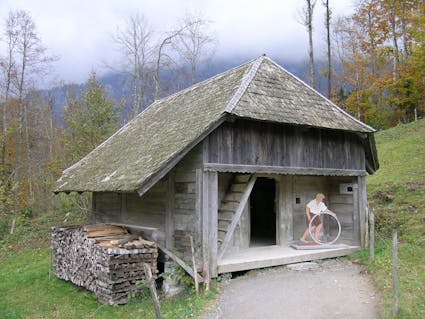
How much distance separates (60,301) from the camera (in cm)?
1015

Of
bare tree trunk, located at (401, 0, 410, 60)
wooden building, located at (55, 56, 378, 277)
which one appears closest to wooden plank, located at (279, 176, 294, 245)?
wooden building, located at (55, 56, 378, 277)

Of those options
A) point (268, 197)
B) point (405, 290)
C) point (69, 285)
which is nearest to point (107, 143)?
point (69, 285)

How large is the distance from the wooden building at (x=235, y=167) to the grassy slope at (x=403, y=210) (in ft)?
4.82

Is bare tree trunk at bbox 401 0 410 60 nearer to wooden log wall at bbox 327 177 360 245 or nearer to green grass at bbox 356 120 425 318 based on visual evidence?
green grass at bbox 356 120 425 318

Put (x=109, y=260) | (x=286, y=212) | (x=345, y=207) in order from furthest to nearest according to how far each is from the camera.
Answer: (x=345, y=207), (x=286, y=212), (x=109, y=260)

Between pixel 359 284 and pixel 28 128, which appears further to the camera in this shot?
pixel 28 128

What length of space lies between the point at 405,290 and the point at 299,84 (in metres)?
6.36

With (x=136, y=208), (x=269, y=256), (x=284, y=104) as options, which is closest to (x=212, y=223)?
(x=269, y=256)

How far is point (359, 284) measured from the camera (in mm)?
8609

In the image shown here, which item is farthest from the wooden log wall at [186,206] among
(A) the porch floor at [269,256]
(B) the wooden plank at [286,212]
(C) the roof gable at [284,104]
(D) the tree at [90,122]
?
(D) the tree at [90,122]

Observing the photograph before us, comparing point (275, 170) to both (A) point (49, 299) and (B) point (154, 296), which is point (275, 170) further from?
(A) point (49, 299)

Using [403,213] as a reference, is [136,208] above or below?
above

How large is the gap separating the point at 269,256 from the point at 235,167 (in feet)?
8.35

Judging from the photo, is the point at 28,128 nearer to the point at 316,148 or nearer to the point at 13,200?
the point at 13,200
